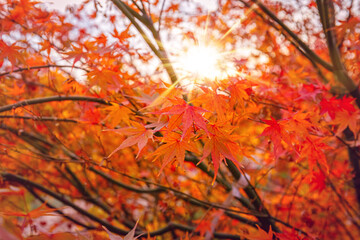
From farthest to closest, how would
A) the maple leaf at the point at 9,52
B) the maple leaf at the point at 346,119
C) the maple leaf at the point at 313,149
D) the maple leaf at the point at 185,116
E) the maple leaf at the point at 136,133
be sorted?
the maple leaf at the point at 346,119 → the maple leaf at the point at 9,52 → the maple leaf at the point at 313,149 → the maple leaf at the point at 136,133 → the maple leaf at the point at 185,116

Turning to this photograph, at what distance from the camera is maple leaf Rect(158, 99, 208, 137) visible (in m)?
1.09

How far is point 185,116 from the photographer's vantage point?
111 cm

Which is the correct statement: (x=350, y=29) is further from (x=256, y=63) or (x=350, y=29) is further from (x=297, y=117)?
(x=297, y=117)

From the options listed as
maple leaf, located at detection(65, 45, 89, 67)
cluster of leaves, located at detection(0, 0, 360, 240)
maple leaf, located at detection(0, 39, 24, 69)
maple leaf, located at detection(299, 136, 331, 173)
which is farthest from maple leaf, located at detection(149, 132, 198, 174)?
maple leaf, located at detection(0, 39, 24, 69)

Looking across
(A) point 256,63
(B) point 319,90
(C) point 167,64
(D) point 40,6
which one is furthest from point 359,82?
(D) point 40,6

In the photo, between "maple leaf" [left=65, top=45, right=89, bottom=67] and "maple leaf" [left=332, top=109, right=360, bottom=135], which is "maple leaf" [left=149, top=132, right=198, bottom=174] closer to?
"maple leaf" [left=65, top=45, right=89, bottom=67]

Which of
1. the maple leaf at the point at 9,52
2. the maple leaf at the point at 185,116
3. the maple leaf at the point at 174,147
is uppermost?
the maple leaf at the point at 9,52

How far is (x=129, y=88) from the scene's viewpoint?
1.91 m

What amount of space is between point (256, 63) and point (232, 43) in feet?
1.41

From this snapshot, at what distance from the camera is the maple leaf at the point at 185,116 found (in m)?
1.09

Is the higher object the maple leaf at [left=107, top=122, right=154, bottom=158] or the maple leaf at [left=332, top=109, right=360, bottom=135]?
the maple leaf at [left=107, top=122, right=154, bottom=158]

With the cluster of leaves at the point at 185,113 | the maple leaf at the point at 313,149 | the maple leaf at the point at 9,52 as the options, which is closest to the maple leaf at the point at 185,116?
the cluster of leaves at the point at 185,113

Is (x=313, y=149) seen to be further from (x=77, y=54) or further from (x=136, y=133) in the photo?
(x=77, y=54)

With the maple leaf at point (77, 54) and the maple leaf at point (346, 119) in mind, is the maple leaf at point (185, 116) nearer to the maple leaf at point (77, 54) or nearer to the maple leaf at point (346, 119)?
the maple leaf at point (77, 54)
